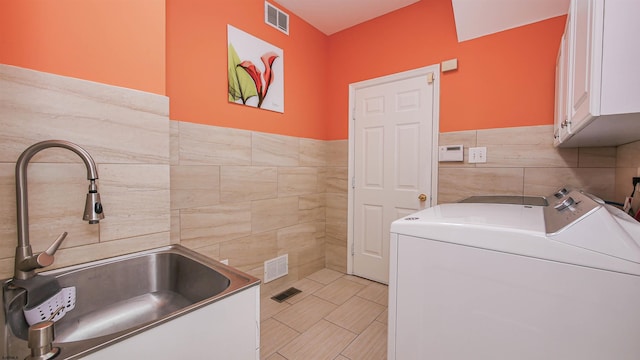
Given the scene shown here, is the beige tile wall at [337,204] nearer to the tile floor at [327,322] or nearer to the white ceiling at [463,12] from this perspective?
the tile floor at [327,322]

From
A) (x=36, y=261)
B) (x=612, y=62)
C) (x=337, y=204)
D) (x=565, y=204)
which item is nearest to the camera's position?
(x=612, y=62)

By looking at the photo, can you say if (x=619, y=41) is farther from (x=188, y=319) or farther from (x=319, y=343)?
(x=319, y=343)

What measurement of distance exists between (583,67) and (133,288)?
2.09 metres

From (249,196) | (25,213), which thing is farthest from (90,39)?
(249,196)

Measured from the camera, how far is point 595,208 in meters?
0.84

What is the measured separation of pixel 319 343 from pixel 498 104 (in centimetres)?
219

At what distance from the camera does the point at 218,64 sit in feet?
6.50

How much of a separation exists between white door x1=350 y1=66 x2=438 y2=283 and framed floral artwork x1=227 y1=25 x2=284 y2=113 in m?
0.87

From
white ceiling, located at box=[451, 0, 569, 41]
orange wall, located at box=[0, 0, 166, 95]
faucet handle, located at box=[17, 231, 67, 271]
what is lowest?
faucet handle, located at box=[17, 231, 67, 271]

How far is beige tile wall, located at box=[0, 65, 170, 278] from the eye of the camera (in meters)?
1.08

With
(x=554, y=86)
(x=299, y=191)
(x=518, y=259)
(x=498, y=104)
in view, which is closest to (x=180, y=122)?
(x=299, y=191)

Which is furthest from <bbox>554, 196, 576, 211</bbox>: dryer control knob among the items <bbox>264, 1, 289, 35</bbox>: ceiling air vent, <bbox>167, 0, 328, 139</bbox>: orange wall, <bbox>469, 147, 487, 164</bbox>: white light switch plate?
<bbox>264, 1, 289, 35</bbox>: ceiling air vent

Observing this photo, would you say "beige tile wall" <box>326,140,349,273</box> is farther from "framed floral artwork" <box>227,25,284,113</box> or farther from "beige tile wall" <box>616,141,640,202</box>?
"beige tile wall" <box>616,141,640,202</box>

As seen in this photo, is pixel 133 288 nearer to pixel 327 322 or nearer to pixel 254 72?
pixel 327 322
